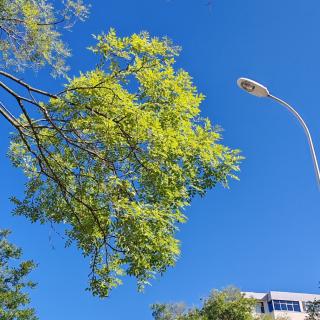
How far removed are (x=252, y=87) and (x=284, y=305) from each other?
55.4 metres

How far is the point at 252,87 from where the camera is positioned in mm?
10086

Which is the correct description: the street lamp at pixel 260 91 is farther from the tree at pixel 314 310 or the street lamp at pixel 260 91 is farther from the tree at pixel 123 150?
the tree at pixel 314 310

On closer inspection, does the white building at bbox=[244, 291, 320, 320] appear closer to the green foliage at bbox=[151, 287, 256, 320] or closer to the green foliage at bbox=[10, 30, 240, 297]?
the green foliage at bbox=[151, 287, 256, 320]

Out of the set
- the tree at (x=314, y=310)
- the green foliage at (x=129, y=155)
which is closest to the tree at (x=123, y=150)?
the green foliage at (x=129, y=155)

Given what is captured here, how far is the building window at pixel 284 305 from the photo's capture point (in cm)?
5884

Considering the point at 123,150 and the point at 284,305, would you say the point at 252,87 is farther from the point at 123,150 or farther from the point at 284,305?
the point at 284,305

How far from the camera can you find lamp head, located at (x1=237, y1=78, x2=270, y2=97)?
10.0 meters

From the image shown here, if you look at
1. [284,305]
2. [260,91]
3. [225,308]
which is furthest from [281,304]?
[260,91]

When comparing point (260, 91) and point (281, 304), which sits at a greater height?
point (281, 304)

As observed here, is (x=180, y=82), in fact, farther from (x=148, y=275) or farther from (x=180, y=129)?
(x=148, y=275)

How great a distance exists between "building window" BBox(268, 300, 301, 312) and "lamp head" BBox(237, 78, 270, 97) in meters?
53.9

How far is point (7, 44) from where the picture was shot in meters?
9.55

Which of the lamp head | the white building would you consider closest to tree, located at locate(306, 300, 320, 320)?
the lamp head

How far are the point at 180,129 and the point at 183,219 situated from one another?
1660mm
